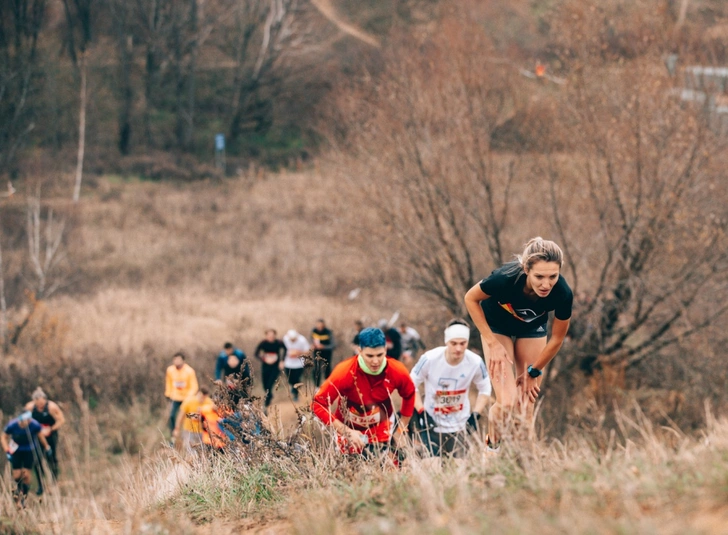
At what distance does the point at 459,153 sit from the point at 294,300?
9.52m

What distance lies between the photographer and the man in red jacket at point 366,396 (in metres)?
5.62

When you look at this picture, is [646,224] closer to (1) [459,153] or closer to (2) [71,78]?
(1) [459,153]

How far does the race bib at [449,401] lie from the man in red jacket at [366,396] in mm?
700

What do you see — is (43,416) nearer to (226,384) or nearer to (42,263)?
(226,384)

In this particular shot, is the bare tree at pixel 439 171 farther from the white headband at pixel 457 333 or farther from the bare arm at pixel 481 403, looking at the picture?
the white headband at pixel 457 333

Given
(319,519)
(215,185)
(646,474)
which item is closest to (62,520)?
(319,519)

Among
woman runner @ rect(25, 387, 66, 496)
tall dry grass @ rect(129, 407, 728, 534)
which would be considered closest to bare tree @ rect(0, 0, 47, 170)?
woman runner @ rect(25, 387, 66, 496)

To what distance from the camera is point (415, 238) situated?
1684 centimetres

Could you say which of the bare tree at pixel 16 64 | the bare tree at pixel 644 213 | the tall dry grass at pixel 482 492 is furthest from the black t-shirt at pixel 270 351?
the bare tree at pixel 16 64

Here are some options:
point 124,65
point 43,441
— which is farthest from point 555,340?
point 124,65

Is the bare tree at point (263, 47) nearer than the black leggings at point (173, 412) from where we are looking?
No

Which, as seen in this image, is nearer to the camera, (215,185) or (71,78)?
(215,185)

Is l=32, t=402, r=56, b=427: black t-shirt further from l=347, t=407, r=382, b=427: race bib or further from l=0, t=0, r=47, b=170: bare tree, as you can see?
l=0, t=0, r=47, b=170: bare tree

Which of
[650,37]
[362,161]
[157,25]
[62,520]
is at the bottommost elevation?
[62,520]
